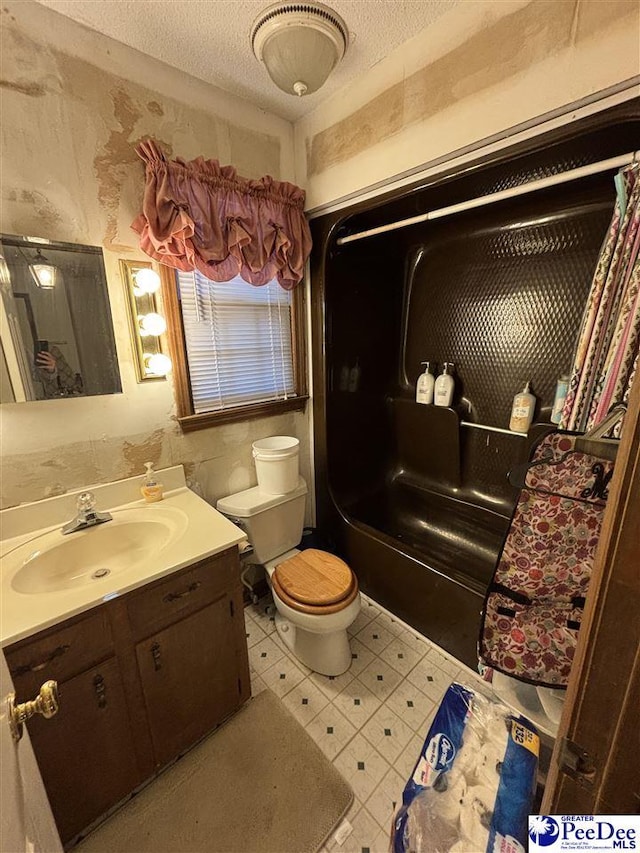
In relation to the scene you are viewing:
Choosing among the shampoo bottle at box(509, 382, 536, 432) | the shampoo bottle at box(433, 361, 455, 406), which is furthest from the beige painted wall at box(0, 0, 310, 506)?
the shampoo bottle at box(509, 382, 536, 432)

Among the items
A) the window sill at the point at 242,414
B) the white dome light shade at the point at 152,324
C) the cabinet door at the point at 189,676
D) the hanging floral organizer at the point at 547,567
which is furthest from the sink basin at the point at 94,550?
the hanging floral organizer at the point at 547,567

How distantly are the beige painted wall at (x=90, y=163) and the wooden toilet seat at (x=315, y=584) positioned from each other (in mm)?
742

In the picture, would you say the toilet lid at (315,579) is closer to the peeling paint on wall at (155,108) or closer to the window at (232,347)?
the window at (232,347)

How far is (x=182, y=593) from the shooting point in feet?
3.71

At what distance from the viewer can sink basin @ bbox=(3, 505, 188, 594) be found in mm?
1125

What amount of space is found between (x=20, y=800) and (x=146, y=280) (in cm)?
148

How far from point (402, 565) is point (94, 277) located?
1.85m

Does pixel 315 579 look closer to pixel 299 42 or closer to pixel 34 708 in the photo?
pixel 34 708

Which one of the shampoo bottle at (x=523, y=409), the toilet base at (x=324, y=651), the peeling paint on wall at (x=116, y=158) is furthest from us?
the shampoo bottle at (x=523, y=409)

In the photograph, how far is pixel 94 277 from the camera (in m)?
1.28

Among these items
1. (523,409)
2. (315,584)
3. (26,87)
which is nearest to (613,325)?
(523,409)

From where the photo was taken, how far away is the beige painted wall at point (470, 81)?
37.1 inches

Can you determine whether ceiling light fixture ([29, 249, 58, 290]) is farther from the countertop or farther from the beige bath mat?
the beige bath mat

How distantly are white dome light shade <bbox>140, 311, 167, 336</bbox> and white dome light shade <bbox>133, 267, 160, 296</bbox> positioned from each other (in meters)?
0.09
